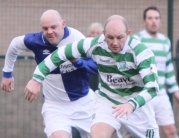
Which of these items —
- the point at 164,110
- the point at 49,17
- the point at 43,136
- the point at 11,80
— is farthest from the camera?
the point at 43,136

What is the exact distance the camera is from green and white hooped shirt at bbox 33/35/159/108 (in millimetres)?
6996

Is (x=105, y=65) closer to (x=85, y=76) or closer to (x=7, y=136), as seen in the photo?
(x=85, y=76)

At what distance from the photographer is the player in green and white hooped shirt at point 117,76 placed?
7.03 m

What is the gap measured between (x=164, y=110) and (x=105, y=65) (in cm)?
272

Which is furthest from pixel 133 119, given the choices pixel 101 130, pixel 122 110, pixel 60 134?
pixel 60 134

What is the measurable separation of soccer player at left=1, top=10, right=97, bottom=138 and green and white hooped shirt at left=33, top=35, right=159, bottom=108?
58 cm

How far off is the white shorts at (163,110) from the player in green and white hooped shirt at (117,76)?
87.5 inches

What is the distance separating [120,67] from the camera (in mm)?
7246

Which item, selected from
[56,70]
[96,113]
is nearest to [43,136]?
[56,70]

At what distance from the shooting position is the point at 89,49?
291 inches

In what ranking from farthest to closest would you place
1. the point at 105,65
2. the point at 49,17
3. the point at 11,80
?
1. the point at 11,80
2. the point at 49,17
3. the point at 105,65

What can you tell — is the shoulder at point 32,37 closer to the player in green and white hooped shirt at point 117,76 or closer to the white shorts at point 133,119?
the player in green and white hooped shirt at point 117,76

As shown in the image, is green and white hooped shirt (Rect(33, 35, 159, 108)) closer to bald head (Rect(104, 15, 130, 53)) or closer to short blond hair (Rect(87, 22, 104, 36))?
bald head (Rect(104, 15, 130, 53))

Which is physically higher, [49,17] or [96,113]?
[49,17]
